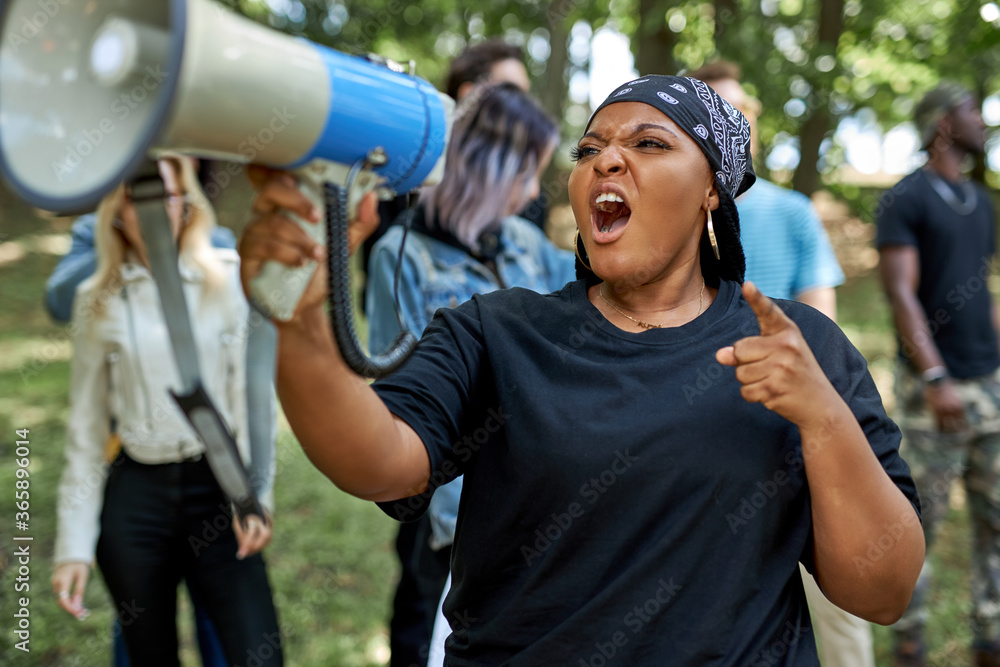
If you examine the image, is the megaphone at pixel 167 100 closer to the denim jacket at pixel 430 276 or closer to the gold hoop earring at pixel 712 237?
the gold hoop earring at pixel 712 237

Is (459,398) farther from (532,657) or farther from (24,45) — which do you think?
(24,45)

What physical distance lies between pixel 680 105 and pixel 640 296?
0.38 metres

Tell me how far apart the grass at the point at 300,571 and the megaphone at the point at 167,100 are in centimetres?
330

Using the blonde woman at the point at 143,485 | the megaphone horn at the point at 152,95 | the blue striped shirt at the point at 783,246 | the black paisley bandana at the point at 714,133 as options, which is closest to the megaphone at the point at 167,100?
the megaphone horn at the point at 152,95

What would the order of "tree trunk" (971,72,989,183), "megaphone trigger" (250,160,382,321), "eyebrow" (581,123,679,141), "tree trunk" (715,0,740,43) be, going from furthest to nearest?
"tree trunk" (971,72,989,183), "tree trunk" (715,0,740,43), "eyebrow" (581,123,679,141), "megaphone trigger" (250,160,382,321)

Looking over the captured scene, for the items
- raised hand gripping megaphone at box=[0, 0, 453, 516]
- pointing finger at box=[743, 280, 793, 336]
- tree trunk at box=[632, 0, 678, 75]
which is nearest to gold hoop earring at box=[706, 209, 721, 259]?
pointing finger at box=[743, 280, 793, 336]

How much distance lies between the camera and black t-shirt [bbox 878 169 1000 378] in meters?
3.77

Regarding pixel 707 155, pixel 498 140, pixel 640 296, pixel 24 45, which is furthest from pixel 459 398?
pixel 498 140

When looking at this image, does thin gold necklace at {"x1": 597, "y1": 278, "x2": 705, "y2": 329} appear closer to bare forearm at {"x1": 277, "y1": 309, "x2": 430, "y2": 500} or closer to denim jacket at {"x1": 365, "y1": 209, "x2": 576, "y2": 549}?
bare forearm at {"x1": 277, "y1": 309, "x2": 430, "y2": 500}

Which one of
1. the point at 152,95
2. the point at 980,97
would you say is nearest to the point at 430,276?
the point at 152,95

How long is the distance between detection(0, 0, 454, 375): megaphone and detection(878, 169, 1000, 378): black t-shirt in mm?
3356

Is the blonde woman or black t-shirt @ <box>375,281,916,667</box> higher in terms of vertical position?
black t-shirt @ <box>375,281,916,667</box>

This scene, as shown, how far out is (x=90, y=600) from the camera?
4465 mm

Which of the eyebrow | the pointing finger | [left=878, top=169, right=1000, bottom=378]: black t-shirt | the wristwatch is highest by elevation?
the eyebrow
